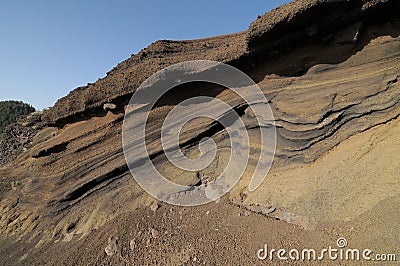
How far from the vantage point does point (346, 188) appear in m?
3.60

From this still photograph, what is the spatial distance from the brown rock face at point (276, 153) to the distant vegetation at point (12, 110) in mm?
14309

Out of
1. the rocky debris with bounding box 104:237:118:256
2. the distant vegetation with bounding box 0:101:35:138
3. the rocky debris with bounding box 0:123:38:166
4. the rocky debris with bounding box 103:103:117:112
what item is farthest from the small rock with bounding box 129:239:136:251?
the distant vegetation with bounding box 0:101:35:138

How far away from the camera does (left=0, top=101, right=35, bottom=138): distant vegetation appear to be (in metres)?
17.8

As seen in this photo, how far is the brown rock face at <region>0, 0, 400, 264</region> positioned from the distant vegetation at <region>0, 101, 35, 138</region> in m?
14.3

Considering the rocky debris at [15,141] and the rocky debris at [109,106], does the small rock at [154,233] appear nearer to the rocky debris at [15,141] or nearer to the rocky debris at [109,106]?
the rocky debris at [109,106]

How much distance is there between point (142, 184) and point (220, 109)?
178cm

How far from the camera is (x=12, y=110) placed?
19.3 m

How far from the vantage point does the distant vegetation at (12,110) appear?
17.8m

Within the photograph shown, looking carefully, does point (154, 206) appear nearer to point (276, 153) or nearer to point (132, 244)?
point (132, 244)

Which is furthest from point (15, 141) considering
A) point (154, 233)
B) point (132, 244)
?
point (154, 233)

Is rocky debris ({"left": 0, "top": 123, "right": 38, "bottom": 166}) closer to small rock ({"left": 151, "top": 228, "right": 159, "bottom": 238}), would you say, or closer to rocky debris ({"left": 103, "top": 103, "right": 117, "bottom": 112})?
rocky debris ({"left": 103, "top": 103, "right": 117, "bottom": 112})

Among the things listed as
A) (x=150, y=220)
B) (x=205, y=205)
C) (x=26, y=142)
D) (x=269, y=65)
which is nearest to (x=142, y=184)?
(x=150, y=220)

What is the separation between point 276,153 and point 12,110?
64.5ft

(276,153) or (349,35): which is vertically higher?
(349,35)
